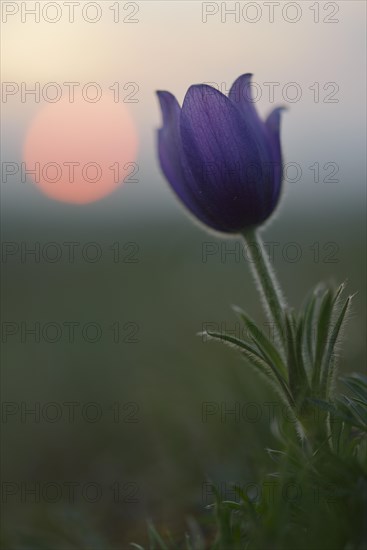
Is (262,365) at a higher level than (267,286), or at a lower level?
lower

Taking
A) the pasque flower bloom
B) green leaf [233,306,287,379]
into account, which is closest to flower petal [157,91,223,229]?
the pasque flower bloom

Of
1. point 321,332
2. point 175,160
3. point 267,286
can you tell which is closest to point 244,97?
point 175,160

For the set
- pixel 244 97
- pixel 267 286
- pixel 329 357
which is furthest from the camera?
pixel 244 97

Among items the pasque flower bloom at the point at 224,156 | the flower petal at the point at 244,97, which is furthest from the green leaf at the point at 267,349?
the flower petal at the point at 244,97

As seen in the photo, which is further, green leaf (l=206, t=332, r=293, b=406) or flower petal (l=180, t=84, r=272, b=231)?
flower petal (l=180, t=84, r=272, b=231)

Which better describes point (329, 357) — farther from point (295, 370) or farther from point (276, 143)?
point (276, 143)

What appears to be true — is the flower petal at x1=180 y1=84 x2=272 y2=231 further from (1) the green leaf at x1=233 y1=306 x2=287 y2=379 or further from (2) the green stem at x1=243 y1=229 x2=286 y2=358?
(1) the green leaf at x1=233 y1=306 x2=287 y2=379

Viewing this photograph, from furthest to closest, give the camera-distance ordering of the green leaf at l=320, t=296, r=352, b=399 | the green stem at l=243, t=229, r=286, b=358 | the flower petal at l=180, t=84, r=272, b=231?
1. the flower petal at l=180, t=84, r=272, b=231
2. the green stem at l=243, t=229, r=286, b=358
3. the green leaf at l=320, t=296, r=352, b=399
